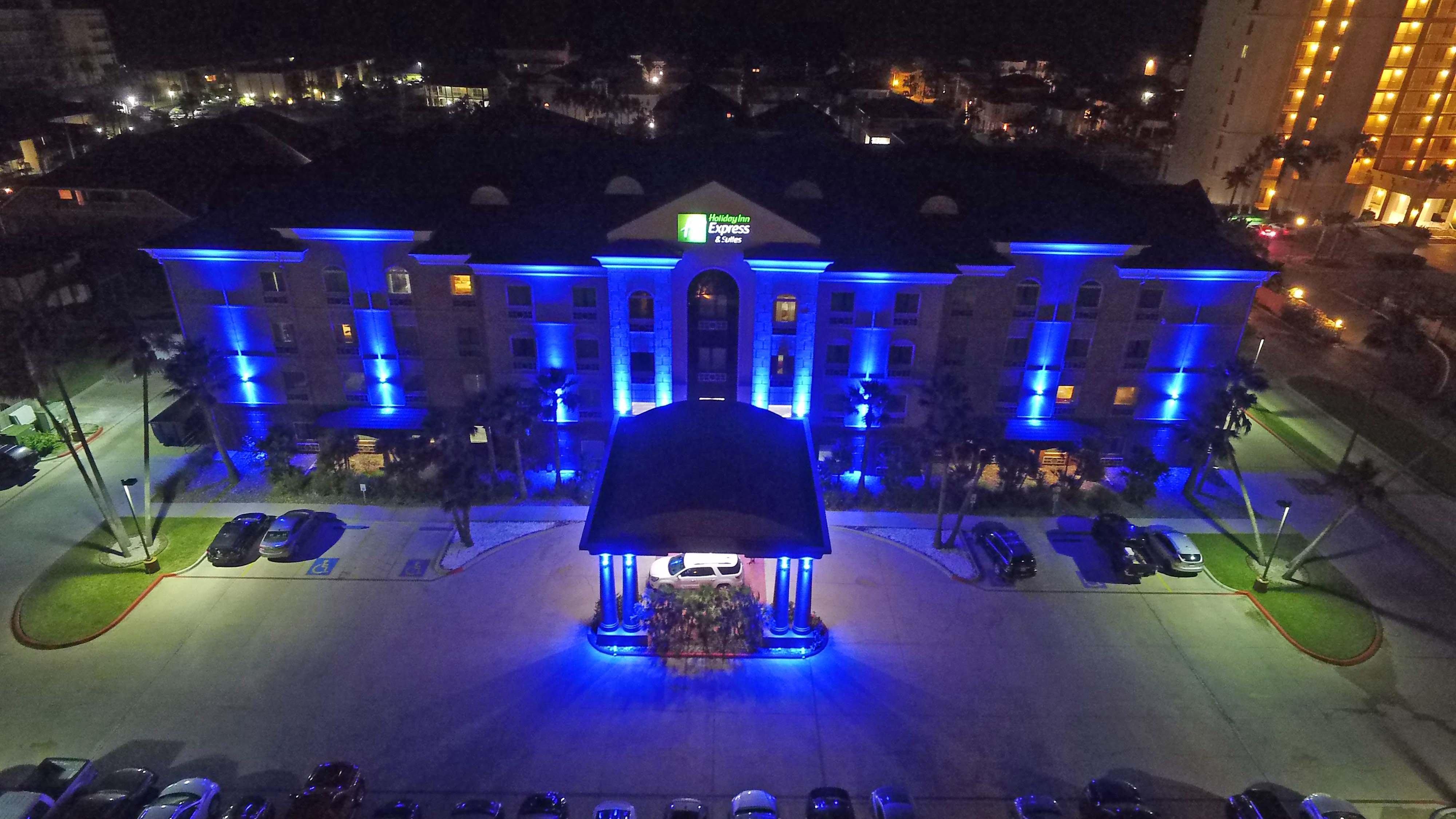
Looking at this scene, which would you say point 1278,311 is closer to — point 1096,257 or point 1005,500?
point 1096,257

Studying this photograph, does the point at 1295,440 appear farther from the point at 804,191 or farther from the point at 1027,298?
the point at 804,191

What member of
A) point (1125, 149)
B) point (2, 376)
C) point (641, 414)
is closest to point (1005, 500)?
point (641, 414)

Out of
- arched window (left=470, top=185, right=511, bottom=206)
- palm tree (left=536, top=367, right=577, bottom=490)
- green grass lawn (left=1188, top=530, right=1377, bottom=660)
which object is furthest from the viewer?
arched window (left=470, top=185, right=511, bottom=206)

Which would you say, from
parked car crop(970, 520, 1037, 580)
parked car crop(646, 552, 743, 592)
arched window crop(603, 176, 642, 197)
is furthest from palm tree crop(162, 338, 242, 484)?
parked car crop(970, 520, 1037, 580)

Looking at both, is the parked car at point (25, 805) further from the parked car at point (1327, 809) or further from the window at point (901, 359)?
the parked car at point (1327, 809)

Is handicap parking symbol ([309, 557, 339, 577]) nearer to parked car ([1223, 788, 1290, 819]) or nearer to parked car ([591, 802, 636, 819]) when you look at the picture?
parked car ([591, 802, 636, 819])

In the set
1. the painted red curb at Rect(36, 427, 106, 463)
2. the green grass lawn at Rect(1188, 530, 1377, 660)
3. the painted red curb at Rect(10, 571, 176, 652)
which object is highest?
the green grass lawn at Rect(1188, 530, 1377, 660)

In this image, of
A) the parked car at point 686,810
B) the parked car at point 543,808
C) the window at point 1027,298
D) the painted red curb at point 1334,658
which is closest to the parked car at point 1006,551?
the painted red curb at point 1334,658

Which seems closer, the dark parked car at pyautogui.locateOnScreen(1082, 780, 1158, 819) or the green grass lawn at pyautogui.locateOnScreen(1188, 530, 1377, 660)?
the dark parked car at pyautogui.locateOnScreen(1082, 780, 1158, 819)
